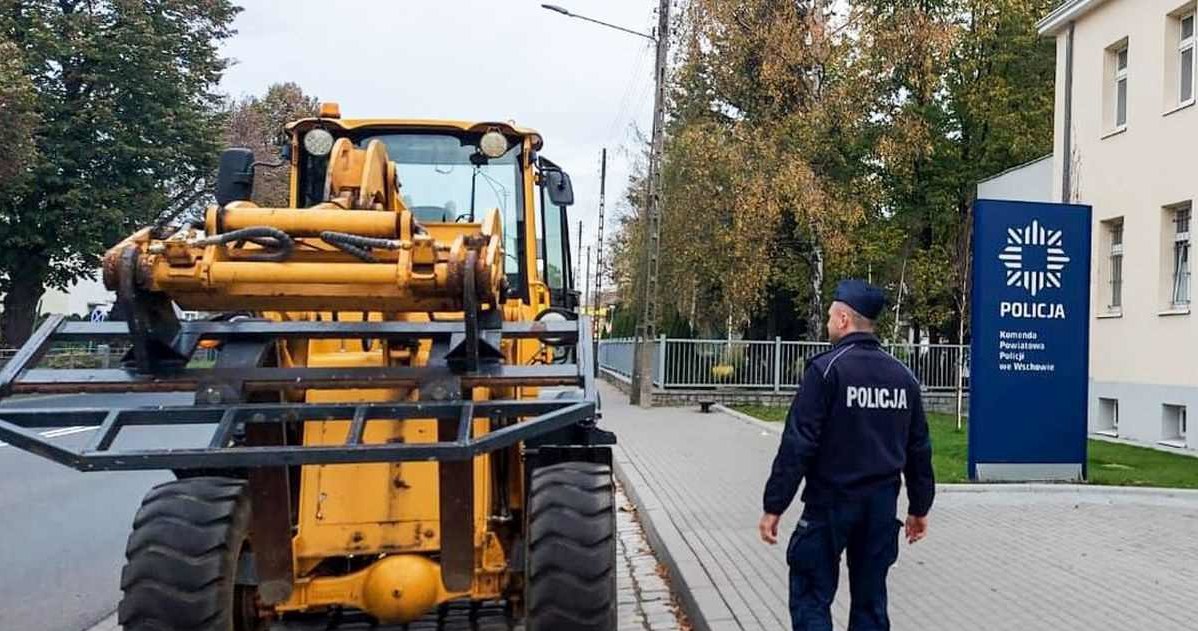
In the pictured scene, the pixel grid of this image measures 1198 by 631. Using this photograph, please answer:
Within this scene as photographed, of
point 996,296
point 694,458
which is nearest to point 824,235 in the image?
point 694,458

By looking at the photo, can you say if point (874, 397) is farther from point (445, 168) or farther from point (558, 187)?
point (445, 168)

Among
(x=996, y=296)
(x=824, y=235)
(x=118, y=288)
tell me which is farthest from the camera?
(x=824, y=235)

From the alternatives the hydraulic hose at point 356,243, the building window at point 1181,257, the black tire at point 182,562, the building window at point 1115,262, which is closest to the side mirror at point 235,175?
the hydraulic hose at point 356,243

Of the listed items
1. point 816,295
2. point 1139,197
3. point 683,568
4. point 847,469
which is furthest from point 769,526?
point 816,295

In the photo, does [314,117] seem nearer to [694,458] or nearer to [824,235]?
[694,458]

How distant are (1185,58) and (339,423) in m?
15.9

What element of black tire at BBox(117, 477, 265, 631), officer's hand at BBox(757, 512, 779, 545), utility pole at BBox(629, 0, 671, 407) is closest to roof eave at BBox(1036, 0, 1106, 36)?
utility pole at BBox(629, 0, 671, 407)

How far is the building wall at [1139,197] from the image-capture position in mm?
16125

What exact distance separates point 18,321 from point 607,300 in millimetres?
40831

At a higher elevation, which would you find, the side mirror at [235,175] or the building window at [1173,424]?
the side mirror at [235,175]

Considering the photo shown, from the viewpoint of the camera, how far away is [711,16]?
92.4 feet

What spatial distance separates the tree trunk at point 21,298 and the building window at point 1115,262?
2966cm

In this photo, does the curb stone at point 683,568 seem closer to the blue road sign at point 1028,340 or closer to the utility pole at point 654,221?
the blue road sign at point 1028,340

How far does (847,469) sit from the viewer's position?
175 inches
